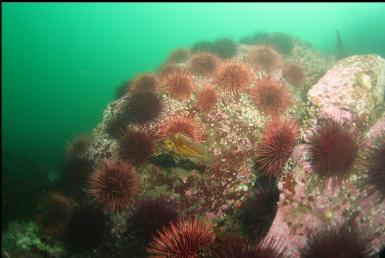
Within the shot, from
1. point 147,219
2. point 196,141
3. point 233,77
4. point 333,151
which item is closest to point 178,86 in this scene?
point 233,77

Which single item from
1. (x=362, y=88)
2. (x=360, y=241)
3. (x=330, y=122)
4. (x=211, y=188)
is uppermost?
(x=362, y=88)

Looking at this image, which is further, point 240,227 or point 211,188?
Result: point 211,188

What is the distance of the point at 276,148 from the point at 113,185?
3.99 metres

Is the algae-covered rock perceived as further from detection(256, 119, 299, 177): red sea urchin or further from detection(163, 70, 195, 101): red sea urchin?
→ detection(163, 70, 195, 101): red sea urchin

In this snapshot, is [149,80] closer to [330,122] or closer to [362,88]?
[330,122]

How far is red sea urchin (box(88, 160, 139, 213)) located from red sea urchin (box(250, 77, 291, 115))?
4.45 meters

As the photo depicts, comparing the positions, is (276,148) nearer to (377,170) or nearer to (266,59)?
(377,170)

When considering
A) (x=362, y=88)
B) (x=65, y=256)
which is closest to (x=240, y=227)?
(x=65, y=256)

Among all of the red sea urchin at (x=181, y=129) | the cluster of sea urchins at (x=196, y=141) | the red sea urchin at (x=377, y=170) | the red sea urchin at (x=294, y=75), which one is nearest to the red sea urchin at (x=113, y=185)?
the cluster of sea urchins at (x=196, y=141)

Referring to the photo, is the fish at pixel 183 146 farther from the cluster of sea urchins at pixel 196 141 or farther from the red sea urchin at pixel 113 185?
the red sea urchin at pixel 113 185

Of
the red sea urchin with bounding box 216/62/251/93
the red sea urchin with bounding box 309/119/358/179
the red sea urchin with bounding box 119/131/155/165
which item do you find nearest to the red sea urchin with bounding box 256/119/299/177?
the red sea urchin with bounding box 309/119/358/179

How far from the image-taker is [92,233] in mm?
7160

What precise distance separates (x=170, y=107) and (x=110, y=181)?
10.7ft

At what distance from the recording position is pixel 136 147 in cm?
784
